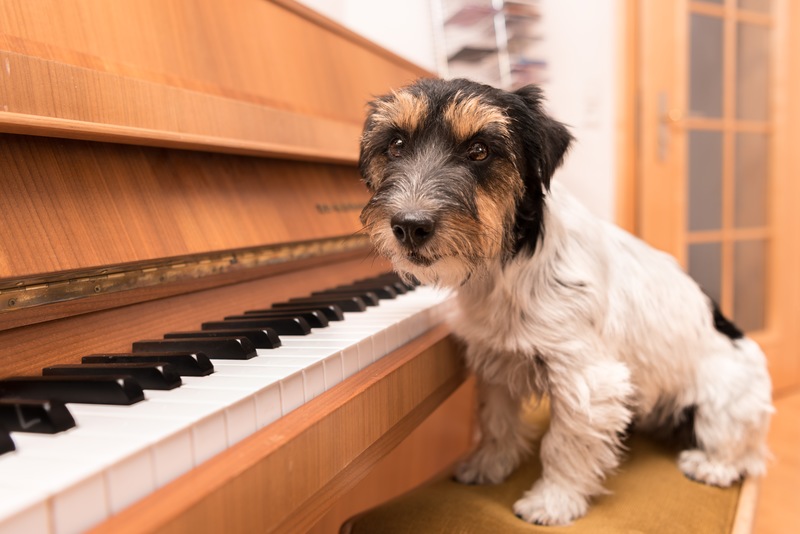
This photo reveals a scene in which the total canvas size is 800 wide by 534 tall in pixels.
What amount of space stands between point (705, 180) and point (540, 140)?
3.17m

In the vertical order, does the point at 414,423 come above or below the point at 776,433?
above

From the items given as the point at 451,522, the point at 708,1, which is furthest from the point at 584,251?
the point at 708,1

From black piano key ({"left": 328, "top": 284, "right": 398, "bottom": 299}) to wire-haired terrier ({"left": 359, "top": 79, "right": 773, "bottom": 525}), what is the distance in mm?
197

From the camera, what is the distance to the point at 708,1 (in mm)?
3725

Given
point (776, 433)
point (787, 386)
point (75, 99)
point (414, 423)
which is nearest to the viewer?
point (75, 99)

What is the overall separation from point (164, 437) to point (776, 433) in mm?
3616

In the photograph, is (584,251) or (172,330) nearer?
(172,330)

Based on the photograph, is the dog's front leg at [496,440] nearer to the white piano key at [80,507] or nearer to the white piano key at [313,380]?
the white piano key at [313,380]

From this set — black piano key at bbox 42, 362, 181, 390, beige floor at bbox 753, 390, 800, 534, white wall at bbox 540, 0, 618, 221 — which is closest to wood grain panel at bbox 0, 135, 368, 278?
black piano key at bbox 42, 362, 181, 390

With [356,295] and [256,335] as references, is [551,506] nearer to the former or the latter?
[356,295]

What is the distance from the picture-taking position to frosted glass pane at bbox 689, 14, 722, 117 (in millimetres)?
3725

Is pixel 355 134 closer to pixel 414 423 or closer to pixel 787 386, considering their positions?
pixel 414 423

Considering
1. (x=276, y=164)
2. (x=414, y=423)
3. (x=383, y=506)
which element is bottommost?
(x=383, y=506)

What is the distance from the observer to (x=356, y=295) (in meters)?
1.41
